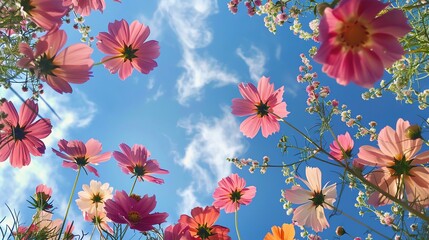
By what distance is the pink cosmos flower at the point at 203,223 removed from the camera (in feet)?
3.94

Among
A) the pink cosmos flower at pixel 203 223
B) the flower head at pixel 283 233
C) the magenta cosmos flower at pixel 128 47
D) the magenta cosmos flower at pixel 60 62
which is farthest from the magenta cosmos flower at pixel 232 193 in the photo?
the magenta cosmos flower at pixel 60 62

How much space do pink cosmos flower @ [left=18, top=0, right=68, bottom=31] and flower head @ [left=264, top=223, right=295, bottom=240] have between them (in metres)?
0.74

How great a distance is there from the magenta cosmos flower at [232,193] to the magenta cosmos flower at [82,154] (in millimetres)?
426

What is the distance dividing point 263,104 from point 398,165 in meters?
0.45

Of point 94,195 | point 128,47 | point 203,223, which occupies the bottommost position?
point 203,223

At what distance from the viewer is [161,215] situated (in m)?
1.02

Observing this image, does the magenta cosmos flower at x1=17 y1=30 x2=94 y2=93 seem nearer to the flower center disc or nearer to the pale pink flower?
the flower center disc

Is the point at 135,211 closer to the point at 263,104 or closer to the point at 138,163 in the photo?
the point at 138,163

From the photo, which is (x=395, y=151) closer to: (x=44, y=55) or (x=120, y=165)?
(x=44, y=55)


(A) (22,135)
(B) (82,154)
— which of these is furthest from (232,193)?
(A) (22,135)

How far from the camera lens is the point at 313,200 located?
1107mm

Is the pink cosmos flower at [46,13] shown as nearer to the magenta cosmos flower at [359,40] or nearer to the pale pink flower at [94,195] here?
the magenta cosmos flower at [359,40]

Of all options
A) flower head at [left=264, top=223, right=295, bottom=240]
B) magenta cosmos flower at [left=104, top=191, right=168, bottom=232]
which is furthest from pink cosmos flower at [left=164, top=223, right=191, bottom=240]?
flower head at [left=264, top=223, right=295, bottom=240]

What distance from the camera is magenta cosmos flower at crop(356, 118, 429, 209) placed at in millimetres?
778
